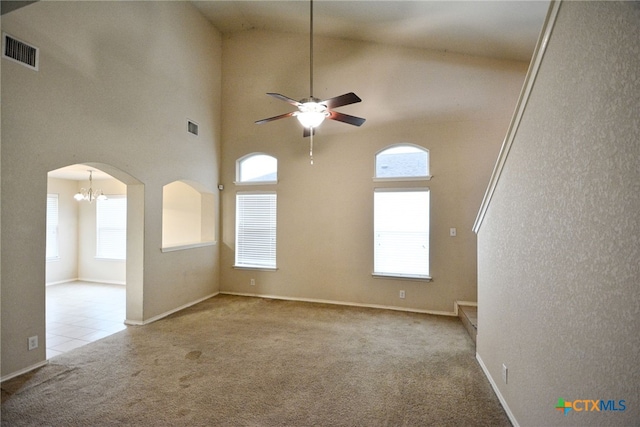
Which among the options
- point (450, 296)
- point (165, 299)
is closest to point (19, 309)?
point (165, 299)

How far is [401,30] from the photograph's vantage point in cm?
454

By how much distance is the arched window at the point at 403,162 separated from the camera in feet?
16.1

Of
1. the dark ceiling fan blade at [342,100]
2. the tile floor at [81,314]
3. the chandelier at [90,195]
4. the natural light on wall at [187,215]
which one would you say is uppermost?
the dark ceiling fan blade at [342,100]

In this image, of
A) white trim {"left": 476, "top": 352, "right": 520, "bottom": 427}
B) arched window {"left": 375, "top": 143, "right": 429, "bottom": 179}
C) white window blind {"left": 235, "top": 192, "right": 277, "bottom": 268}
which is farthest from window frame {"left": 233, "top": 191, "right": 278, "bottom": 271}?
white trim {"left": 476, "top": 352, "right": 520, "bottom": 427}

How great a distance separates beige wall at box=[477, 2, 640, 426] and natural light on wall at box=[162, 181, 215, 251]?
5.10 metres

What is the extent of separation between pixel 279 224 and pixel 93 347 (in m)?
3.15

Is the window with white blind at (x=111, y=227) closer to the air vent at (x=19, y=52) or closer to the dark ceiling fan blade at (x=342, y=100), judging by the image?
the air vent at (x=19, y=52)

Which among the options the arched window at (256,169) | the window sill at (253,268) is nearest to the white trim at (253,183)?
the arched window at (256,169)

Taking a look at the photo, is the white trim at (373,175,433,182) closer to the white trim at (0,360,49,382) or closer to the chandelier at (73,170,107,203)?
the white trim at (0,360,49,382)

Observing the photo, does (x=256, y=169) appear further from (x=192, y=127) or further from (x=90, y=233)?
(x=90, y=233)

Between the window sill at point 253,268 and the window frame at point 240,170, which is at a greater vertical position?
the window frame at point 240,170

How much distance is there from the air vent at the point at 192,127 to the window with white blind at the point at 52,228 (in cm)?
430

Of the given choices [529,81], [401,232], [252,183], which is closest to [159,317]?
[252,183]

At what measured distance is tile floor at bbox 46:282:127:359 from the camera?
12.4 ft
